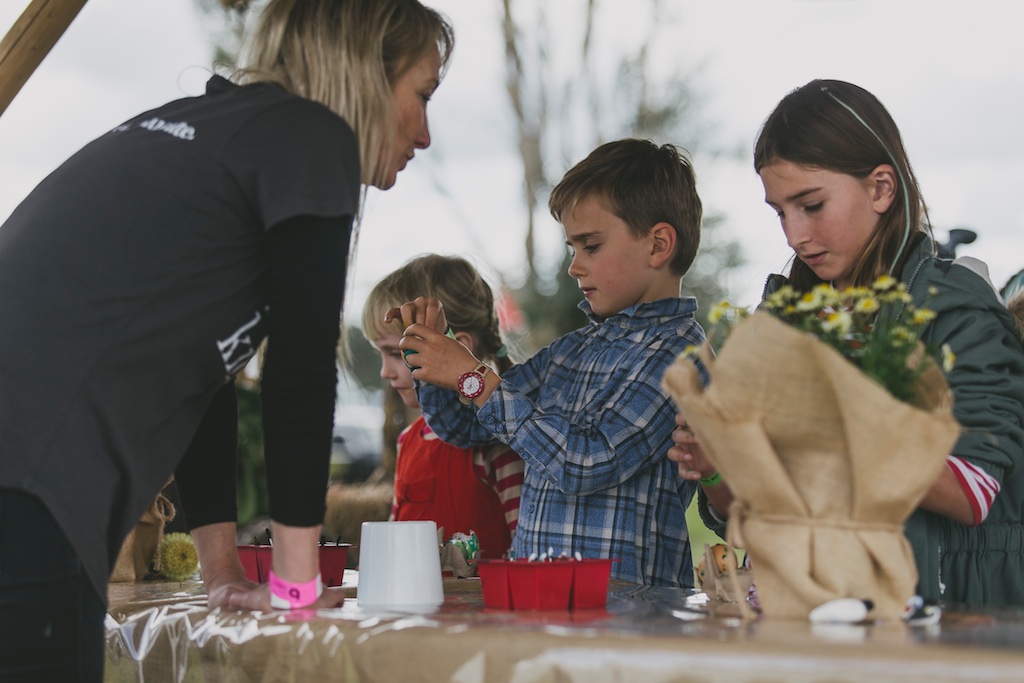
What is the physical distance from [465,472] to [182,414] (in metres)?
1.53

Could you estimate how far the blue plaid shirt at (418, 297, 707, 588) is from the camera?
216 centimetres

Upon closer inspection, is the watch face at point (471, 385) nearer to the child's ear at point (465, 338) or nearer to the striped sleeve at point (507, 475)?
the striped sleeve at point (507, 475)

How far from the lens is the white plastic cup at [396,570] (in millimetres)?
1581

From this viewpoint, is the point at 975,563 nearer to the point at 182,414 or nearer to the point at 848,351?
the point at 848,351

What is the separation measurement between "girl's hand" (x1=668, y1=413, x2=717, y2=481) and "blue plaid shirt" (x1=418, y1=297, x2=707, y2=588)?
347mm

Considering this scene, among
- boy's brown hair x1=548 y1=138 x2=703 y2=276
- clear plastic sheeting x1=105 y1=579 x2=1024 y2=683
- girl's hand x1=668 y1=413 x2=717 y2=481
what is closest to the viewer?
clear plastic sheeting x1=105 y1=579 x2=1024 y2=683

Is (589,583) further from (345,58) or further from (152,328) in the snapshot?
(345,58)

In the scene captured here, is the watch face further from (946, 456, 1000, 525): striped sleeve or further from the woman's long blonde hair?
(946, 456, 1000, 525): striped sleeve

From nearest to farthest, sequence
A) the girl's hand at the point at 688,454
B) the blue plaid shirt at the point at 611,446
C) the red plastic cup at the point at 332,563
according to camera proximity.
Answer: the girl's hand at the point at 688,454 < the red plastic cup at the point at 332,563 < the blue plaid shirt at the point at 611,446

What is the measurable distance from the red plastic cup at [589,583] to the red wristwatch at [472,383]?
79 cm

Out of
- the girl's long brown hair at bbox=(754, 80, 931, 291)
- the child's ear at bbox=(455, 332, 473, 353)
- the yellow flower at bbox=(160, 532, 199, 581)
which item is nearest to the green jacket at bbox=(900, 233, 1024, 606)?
the girl's long brown hair at bbox=(754, 80, 931, 291)

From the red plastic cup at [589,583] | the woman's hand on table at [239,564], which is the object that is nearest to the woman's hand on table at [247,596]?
the woman's hand on table at [239,564]

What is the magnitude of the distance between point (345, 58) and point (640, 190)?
1068mm

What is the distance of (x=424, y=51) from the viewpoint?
5.38ft
